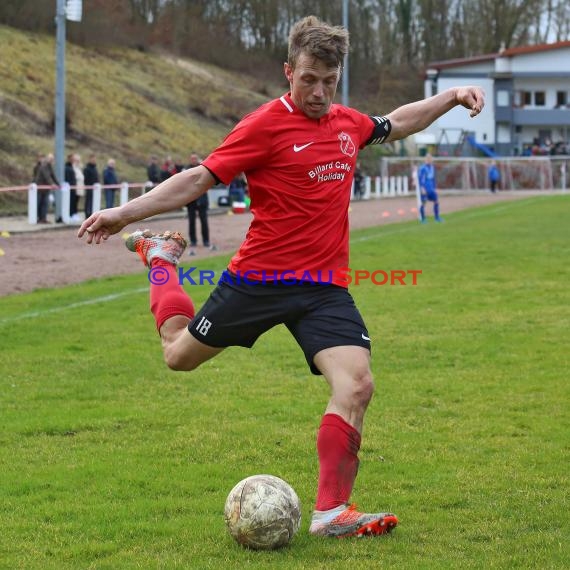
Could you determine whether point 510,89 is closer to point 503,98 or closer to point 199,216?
point 503,98

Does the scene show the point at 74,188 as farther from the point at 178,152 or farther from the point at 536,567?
the point at 536,567

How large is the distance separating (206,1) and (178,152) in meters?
25.8

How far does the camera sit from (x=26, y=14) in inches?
2105

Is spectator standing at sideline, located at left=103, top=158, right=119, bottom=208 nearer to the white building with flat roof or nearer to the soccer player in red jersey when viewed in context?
the soccer player in red jersey

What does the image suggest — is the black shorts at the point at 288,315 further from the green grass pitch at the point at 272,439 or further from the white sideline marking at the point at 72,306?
the white sideline marking at the point at 72,306

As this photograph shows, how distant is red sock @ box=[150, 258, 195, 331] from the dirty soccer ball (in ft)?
4.02

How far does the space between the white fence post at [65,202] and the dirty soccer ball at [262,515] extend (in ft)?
81.8

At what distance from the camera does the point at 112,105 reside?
1994 inches

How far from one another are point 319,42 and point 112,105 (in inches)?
1840

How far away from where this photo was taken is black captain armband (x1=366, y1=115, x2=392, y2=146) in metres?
5.77

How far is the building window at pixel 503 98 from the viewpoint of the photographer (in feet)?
282

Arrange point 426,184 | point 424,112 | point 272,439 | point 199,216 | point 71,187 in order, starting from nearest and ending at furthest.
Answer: point 424,112 → point 272,439 → point 199,216 → point 71,187 → point 426,184

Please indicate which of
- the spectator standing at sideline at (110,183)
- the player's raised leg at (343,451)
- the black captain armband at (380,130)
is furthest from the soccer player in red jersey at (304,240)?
the spectator standing at sideline at (110,183)

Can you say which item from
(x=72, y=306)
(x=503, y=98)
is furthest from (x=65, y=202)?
(x=503, y=98)
